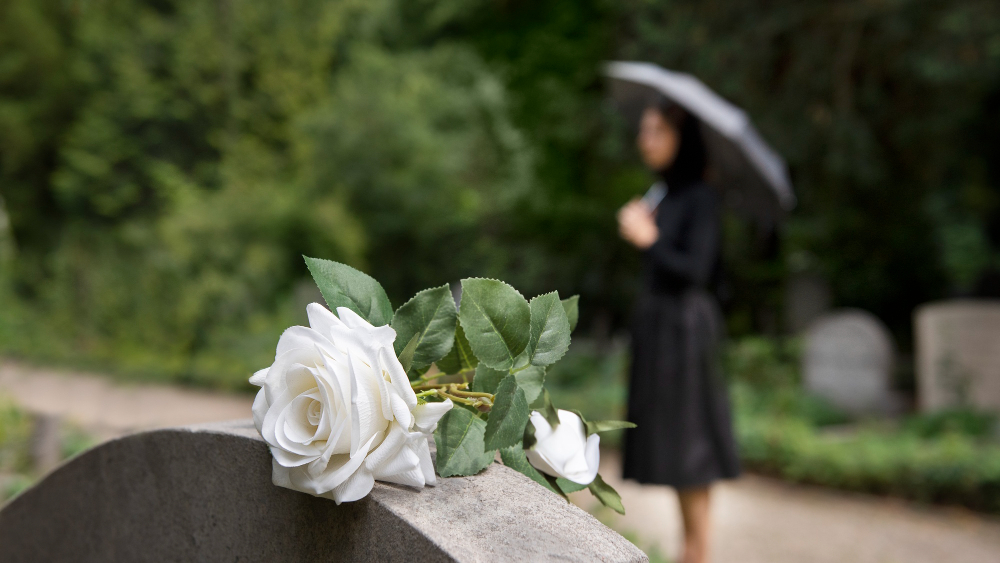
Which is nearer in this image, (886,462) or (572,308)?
(572,308)

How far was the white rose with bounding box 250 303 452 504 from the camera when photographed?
2.24ft

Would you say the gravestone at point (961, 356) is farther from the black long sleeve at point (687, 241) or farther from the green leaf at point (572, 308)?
the green leaf at point (572, 308)

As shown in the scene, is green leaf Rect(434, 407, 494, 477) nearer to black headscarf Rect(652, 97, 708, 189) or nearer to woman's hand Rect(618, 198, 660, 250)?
woman's hand Rect(618, 198, 660, 250)

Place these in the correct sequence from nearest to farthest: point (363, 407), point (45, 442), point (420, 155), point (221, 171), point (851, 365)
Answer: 1. point (363, 407)
2. point (45, 442)
3. point (851, 365)
4. point (420, 155)
5. point (221, 171)

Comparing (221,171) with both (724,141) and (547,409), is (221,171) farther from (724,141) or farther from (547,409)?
(547,409)

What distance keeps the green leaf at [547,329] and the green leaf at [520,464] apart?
0.15 metres

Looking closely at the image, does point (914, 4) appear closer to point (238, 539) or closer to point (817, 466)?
point (817, 466)

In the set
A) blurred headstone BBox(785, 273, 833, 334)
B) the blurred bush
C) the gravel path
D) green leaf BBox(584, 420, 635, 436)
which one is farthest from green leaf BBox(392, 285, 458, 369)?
blurred headstone BBox(785, 273, 833, 334)

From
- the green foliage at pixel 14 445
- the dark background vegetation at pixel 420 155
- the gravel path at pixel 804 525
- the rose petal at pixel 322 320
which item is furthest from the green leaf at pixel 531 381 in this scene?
the dark background vegetation at pixel 420 155

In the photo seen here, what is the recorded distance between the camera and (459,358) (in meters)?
0.86

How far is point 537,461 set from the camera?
0.86 metres

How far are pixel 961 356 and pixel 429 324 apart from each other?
7.59 m

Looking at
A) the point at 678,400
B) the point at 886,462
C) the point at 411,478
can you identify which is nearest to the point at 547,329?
the point at 411,478

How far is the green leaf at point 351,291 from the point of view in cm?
80
